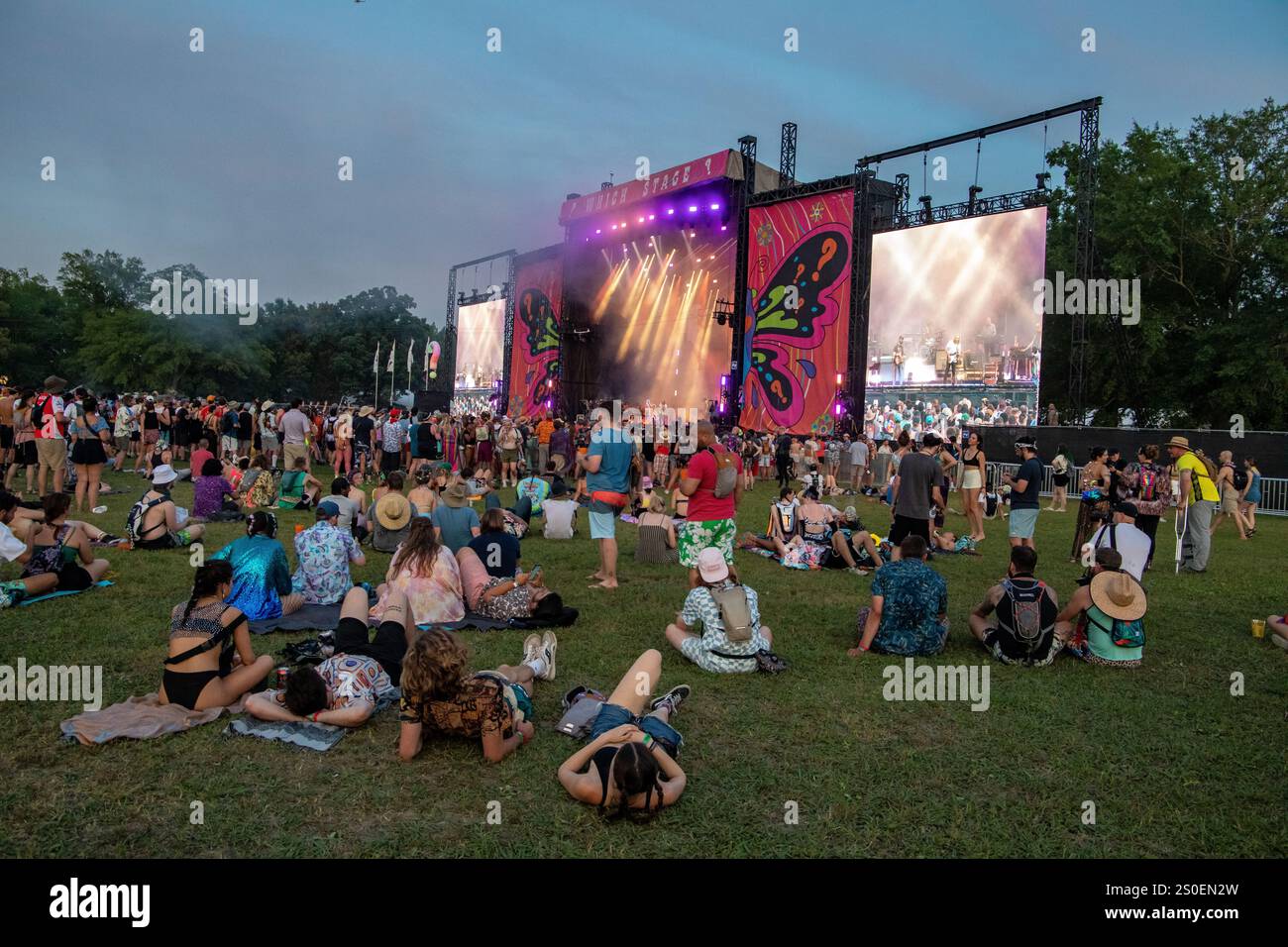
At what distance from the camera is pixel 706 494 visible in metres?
7.12

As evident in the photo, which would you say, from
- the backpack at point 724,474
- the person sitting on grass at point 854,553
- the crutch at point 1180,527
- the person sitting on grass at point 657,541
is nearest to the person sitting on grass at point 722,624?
the backpack at point 724,474

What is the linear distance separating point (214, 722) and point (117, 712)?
484 mm

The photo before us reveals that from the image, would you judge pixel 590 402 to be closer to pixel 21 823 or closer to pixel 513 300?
pixel 513 300

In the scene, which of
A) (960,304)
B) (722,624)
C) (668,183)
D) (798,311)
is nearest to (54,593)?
(722,624)

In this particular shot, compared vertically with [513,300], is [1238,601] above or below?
below

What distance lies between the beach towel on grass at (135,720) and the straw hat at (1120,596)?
18.6ft

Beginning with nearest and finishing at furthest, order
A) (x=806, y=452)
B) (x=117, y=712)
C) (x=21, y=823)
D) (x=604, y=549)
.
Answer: (x=21, y=823) → (x=117, y=712) → (x=604, y=549) → (x=806, y=452)

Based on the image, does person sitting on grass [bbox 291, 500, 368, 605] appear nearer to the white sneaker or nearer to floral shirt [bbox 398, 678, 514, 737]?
the white sneaker

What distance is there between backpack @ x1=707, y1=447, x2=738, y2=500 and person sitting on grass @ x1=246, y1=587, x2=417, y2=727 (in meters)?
2.94

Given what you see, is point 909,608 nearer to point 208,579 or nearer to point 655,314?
point 208,579

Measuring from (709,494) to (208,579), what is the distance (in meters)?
4.00

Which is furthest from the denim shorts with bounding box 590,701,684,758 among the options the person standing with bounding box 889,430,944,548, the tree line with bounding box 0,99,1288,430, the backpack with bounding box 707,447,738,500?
the tree line with bounding box 0,99,1288,430
